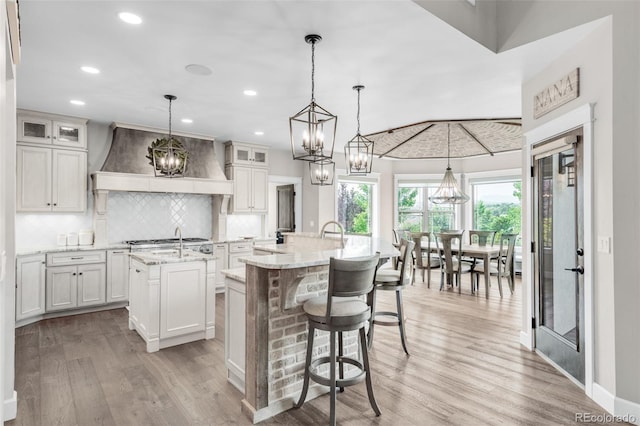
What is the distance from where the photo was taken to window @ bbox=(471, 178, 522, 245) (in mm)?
8086

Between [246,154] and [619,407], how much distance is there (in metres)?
6.14

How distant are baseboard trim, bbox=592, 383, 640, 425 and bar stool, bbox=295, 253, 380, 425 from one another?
1629 mm

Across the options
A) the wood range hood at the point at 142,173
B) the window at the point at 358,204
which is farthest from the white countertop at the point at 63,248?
the window at the point at 358,204

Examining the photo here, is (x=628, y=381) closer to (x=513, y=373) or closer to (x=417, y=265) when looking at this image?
(x=513, y=373)

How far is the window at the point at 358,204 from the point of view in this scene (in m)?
8.69

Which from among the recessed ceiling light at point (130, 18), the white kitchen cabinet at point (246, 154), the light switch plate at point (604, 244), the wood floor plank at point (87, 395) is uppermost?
the recessed ceiling light at point (130, 18)

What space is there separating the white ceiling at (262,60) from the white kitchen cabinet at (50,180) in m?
0.61

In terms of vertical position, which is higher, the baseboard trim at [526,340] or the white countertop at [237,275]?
the white countertop at [237,275]

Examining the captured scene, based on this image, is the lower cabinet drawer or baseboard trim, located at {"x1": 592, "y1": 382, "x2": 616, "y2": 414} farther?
the lower cabinet drawer

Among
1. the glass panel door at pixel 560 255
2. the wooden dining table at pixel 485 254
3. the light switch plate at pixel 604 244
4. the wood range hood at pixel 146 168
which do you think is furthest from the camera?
the wooden dining table at pixel 485 254

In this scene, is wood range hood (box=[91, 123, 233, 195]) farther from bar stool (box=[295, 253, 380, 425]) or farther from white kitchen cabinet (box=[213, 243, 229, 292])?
bar stool (box=[295, 253, 380, 425])

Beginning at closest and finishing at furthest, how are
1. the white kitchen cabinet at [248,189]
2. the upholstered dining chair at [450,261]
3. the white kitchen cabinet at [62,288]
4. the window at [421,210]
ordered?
the white kitchen cabinet at [62,288] → the upholstered dining chair at [450,261] → the white kitchen cabinet at [248,189] → the window at [421,210]

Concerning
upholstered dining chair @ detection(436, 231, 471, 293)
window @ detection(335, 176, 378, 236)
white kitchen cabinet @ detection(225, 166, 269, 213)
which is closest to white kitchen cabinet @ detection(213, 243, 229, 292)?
white kitchen cabinet @ detection(225, 166, 269, 213)

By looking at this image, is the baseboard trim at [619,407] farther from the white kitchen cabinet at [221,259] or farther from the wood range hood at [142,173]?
the wood range hood at [142,173]
